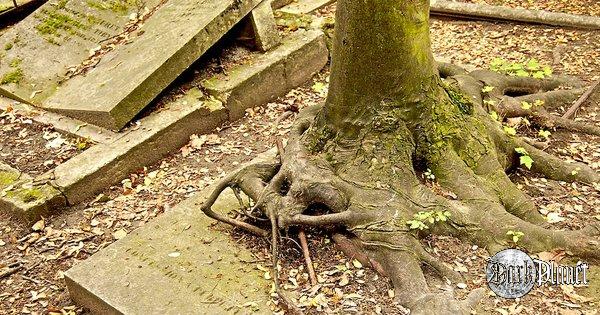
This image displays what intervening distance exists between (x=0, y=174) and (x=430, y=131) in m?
3.90

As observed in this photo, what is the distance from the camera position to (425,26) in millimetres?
4023

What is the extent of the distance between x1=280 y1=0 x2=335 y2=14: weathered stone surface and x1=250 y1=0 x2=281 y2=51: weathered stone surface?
1.18 metres

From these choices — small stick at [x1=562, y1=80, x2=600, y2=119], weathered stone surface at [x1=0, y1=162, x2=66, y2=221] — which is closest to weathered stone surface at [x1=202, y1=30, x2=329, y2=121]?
weathered stone surface at [x1=0, y1=162, x2=66, y2=221]

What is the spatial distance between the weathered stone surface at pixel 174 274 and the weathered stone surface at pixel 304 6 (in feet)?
13.8

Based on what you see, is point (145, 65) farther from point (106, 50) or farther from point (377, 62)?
point (377, 62)

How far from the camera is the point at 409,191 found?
157 inches

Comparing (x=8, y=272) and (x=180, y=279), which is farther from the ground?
(x=180, y=279)

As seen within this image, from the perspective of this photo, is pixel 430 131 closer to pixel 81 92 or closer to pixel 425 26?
pixel 425 26

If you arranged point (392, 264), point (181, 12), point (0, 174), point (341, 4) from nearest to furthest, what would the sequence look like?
point (392, 264), point (341, 4), point (0, 174), point (181, 12)

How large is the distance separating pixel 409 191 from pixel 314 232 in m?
0.70

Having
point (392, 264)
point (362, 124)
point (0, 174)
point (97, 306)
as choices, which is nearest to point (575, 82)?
point (362, 124)

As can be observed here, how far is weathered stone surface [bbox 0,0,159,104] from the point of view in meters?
6.75

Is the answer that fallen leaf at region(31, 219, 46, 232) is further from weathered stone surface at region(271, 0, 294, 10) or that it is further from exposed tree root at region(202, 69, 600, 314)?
weathered stone surface at region(271, 0, 294, 10)

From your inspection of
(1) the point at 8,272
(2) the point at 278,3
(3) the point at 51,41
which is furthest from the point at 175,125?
(2) the point at 278,3
